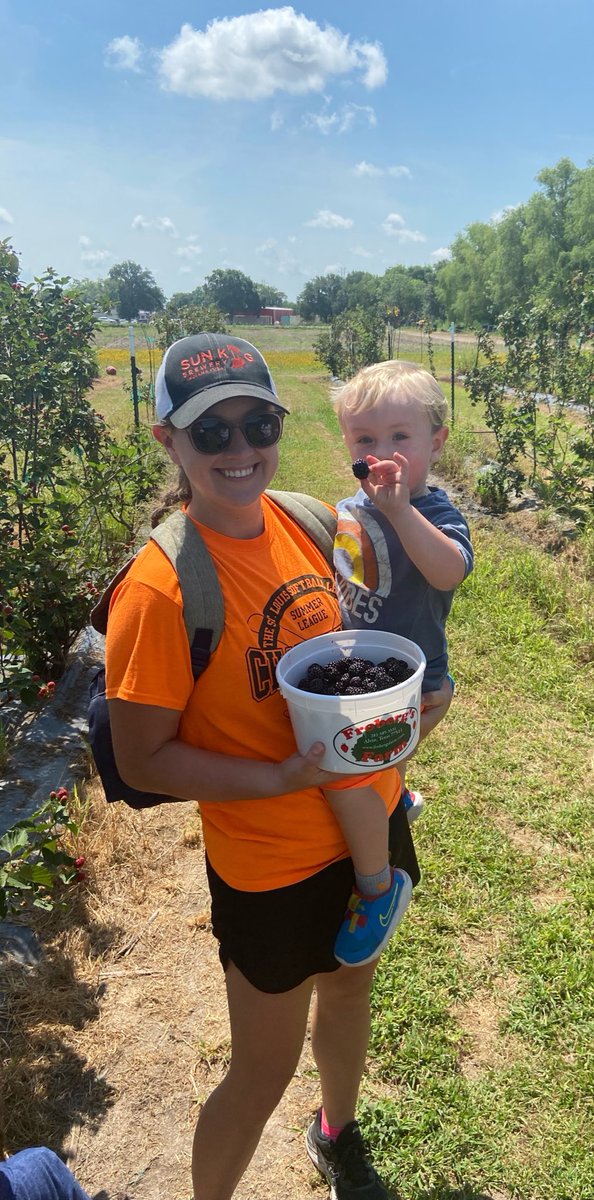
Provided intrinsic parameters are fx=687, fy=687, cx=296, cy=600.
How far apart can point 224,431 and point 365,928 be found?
1.08 metres

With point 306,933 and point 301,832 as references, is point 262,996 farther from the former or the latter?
point 301,832

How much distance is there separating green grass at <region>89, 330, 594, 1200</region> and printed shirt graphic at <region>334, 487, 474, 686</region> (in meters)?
1.47

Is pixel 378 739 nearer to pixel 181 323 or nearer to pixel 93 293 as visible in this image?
pixel 93 293

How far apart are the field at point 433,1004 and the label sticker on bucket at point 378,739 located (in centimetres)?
148

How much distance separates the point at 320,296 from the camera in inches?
3406

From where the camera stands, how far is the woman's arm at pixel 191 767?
1.23 meters

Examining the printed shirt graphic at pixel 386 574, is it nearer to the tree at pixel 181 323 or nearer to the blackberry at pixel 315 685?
the blackberry at pixel 315 685

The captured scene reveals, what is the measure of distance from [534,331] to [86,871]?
29.0 feet

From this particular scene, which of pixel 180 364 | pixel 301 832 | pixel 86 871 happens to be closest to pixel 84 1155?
pixel 86 871

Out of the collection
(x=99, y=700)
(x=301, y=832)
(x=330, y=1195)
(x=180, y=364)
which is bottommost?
(x=330, y=1195)

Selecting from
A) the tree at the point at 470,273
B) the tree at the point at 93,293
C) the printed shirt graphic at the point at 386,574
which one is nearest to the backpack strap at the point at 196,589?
the printed shirt graphic at the point at 386,574

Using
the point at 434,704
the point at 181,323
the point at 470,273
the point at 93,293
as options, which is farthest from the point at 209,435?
the point at 470,273

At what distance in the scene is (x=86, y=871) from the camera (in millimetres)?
2869

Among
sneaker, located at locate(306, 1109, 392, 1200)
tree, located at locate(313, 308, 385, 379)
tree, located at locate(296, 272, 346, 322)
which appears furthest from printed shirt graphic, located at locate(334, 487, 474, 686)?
tree, located at locate(296, 272, 346, 322)
